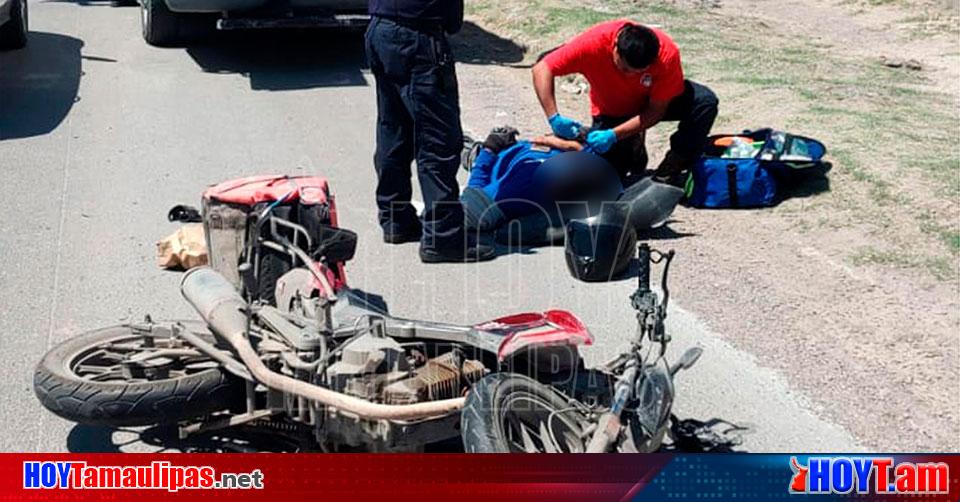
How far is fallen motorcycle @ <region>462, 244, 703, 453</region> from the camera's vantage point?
12.6 feet

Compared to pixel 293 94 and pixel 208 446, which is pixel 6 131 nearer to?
A: pixel 293 94

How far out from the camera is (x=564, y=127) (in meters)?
7.50

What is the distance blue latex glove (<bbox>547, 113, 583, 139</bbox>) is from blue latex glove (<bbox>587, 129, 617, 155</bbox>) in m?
0.09

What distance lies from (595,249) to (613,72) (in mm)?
1606

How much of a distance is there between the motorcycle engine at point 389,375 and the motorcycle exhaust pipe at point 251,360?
0.19 feet

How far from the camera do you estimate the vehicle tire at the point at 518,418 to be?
379 cm

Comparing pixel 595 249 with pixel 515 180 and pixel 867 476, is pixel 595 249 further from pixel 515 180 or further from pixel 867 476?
pixel 867 476

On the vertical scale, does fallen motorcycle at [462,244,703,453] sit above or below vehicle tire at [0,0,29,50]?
above

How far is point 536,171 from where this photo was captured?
282 inches

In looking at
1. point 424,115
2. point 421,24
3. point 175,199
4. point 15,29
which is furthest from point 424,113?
point 15,29

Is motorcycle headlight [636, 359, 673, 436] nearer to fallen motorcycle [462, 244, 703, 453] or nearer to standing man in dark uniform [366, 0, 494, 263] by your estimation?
fallen motorcycle [462, 244, 703, 453]

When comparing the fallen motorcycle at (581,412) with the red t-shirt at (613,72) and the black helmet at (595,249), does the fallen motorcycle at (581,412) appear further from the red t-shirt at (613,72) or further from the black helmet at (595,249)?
the red t-shirt at (613,72)

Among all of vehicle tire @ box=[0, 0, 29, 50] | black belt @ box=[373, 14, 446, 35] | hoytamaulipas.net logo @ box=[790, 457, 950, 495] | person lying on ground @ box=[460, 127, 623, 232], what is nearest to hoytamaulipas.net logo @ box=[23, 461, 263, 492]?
hoytamaulipas.net logo @ box=[790, 457, 950, 495]

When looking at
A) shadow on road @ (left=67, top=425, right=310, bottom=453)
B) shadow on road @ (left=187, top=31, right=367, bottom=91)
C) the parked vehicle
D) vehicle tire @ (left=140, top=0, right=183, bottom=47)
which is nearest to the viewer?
shadow on road @ (left=67, top=425, right=310, bottom=453)
